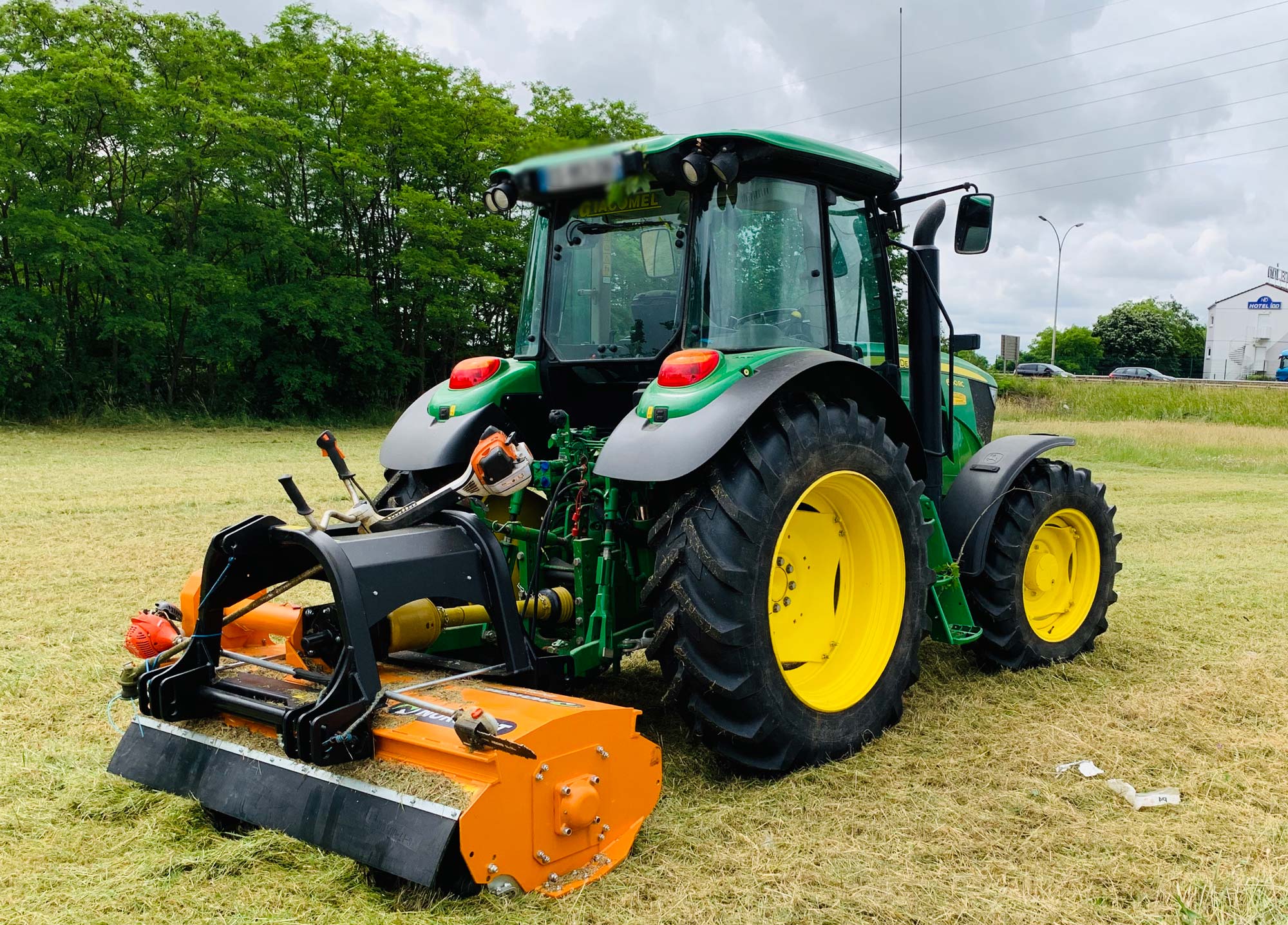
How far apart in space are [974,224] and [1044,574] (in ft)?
5.67

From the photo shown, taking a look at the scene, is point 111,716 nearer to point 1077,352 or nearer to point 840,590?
point 840,590

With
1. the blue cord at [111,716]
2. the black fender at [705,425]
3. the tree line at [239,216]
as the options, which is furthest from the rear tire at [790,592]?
the tree line at [239,216]

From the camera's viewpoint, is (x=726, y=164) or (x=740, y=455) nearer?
(x=740, y=455)

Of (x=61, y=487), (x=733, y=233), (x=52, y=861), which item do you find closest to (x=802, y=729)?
(x=733, y=233)

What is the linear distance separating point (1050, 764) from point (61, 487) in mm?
10311

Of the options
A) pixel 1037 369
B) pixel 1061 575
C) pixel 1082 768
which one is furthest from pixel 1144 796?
pixel 1037 369

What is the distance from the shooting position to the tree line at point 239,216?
19.2m

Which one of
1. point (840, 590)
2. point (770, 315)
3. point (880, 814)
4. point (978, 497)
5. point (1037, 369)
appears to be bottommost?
point (880, 814)

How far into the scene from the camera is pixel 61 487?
421 inches

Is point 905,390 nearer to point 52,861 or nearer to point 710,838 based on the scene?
point 710,838

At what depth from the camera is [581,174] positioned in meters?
4.04

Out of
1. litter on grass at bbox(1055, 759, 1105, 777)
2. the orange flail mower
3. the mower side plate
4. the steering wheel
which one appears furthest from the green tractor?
the mower side plate

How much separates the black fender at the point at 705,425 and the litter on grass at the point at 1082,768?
1.50 metres

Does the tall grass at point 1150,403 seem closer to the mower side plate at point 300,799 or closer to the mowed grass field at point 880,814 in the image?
the mowed grass field at point 880,814
